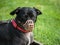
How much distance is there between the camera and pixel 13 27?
24.0 feet

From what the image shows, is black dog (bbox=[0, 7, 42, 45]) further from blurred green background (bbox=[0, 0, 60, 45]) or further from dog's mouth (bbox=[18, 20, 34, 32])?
blurred green background (bbox=[0, 0, 60, 45])

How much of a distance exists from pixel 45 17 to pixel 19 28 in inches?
141

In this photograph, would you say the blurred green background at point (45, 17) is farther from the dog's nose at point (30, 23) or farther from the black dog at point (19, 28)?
the dog's nose at point (30, 23)

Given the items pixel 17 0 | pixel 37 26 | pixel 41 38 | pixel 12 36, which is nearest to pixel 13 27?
pixel 12 36

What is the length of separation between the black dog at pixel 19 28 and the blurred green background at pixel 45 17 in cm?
146

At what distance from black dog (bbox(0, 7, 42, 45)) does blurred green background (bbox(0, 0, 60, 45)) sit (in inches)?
57.5

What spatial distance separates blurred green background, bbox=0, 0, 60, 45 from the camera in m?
9.03

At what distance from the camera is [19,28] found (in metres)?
7.19

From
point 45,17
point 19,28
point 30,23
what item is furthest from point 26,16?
point 45,17

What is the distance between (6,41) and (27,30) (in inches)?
26.1

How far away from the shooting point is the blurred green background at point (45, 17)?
9.03m

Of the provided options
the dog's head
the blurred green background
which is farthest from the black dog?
the blurred green background

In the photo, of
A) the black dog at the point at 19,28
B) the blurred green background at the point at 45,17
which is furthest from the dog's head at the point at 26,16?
the blurred green background at the point at 45,17

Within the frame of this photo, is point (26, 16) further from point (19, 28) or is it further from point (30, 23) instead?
point (19, 28)
